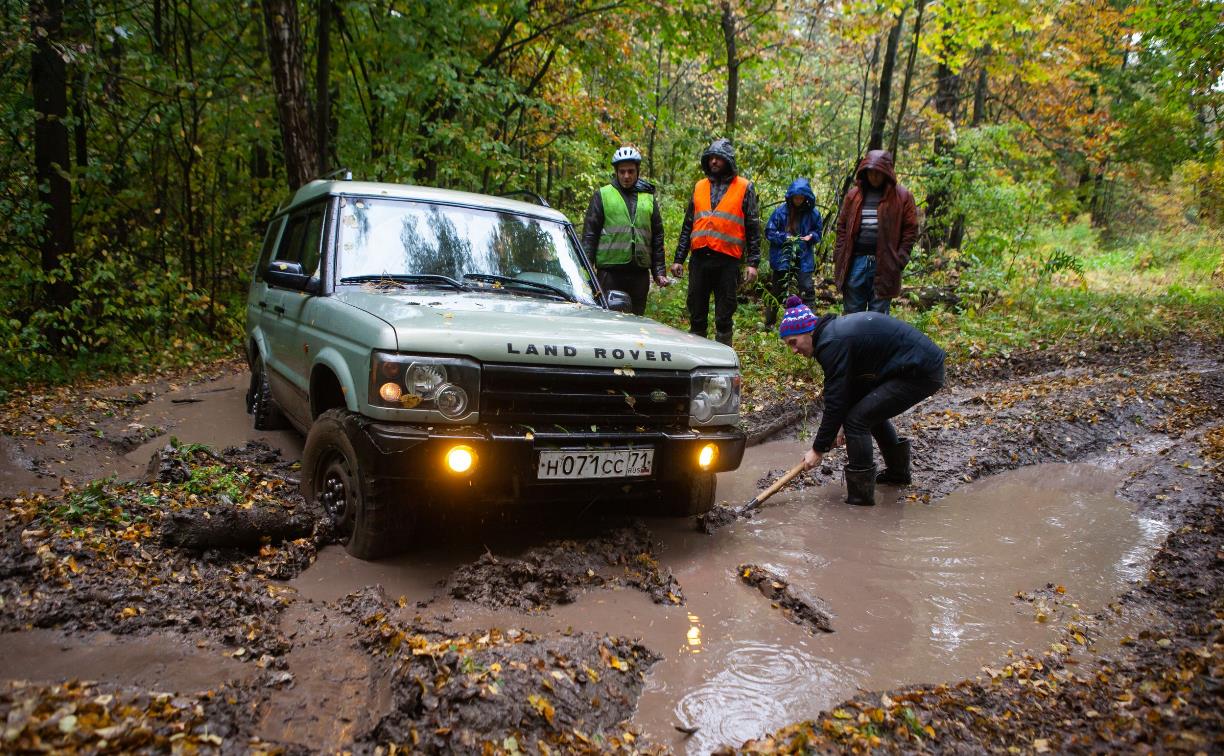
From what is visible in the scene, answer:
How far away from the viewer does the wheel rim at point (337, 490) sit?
328 cm

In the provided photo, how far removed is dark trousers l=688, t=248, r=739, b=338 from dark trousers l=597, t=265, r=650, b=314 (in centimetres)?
46

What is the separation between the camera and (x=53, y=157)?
8.10 m

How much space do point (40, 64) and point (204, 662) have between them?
8467 mm

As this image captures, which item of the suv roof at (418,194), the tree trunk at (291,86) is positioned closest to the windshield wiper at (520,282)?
the suv roof at (418,194)

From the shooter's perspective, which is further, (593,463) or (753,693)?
(593,463)

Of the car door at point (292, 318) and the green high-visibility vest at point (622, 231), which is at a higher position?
the green high-visibility vest at point (622, 231)

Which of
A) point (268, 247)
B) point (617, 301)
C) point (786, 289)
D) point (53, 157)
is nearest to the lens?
point (617, 301)

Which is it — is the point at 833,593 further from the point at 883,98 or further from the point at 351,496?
the point at 883,98

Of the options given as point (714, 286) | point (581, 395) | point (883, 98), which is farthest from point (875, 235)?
point (883, 98)

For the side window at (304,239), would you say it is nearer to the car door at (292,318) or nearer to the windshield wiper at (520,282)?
the car door at (292,318)

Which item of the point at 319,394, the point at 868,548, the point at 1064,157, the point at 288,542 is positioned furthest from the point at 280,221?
the point at 1064,157

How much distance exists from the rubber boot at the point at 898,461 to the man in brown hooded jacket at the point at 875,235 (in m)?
1.73

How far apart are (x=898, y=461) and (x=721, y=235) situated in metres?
2.67

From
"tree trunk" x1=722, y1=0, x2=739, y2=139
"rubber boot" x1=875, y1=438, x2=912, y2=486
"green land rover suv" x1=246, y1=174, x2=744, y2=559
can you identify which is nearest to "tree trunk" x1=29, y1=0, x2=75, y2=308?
"green land rover suv" x1=246, y1=174, x2=744, y2=559
